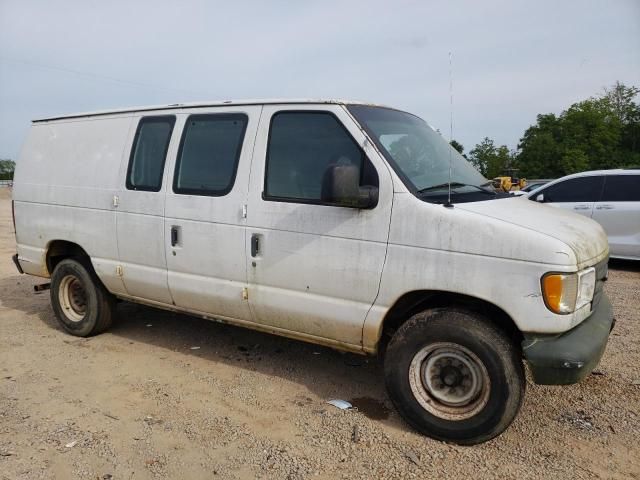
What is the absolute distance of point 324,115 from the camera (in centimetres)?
366

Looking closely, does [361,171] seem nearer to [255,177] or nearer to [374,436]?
[255,177]

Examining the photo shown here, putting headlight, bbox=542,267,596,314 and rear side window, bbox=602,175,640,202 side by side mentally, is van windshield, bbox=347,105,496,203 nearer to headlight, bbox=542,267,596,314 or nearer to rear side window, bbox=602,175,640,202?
headlight, bbox=542,267,596,314

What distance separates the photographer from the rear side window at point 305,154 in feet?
11.6

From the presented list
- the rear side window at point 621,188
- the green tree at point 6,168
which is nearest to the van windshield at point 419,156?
the rear side window at point 621,188

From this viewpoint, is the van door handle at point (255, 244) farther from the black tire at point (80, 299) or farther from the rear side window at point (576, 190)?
the rear side window at point (576, 190)

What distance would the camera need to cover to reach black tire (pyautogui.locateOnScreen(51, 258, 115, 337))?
5098mm

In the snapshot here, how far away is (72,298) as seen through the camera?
540 cm

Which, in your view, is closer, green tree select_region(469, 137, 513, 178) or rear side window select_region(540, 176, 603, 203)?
rear side window select_region(540, 176, 603, 203)

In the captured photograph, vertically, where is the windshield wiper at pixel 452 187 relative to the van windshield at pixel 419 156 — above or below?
below

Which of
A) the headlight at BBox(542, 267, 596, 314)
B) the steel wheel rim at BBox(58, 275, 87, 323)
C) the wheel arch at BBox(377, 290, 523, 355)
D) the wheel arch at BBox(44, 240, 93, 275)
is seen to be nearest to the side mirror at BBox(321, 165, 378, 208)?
the wheel arch at BBox(377, 290, 523, 355)

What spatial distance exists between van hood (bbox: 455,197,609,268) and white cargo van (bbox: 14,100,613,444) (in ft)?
0.07

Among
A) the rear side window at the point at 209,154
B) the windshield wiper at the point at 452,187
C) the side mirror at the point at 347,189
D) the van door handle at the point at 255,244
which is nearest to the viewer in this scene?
the side mirror at the point at 347,189

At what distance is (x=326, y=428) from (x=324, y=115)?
7.23ft

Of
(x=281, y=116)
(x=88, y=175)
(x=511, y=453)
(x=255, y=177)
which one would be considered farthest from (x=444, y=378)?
(x=88, y=175)
